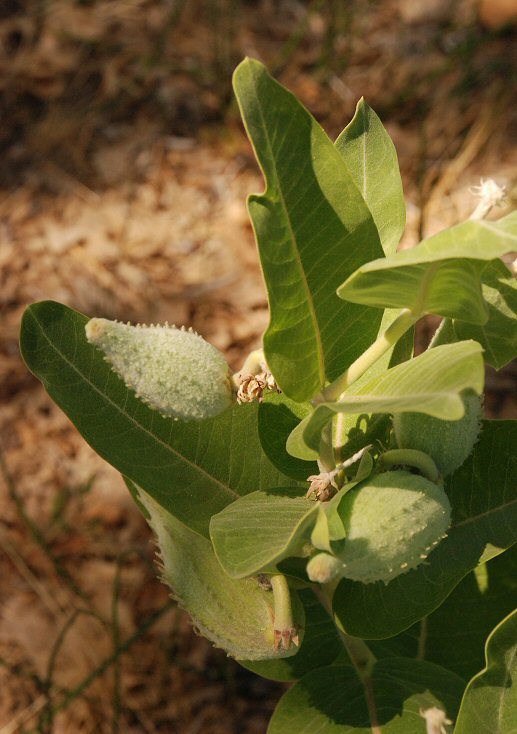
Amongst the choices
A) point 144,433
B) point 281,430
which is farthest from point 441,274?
point 144,433

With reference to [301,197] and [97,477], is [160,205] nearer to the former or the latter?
[97,477]

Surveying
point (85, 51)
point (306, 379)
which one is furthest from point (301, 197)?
point (85, 51)

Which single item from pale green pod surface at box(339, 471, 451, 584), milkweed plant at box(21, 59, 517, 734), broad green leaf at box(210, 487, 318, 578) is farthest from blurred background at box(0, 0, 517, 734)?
pale green pod surface at box(339, 471, 451, 584)

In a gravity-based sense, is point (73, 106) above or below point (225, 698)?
above

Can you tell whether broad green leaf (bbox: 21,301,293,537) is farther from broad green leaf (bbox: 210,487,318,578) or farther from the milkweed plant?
broad green leaf (bbox: 210,487,318,578)

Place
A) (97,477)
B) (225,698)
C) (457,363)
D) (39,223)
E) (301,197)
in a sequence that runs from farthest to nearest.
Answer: (39,223)
(97,477)
(225,698)
(301,197)
(457,363)

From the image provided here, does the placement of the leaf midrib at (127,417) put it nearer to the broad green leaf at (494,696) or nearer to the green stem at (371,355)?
the green stem at (371,355)
